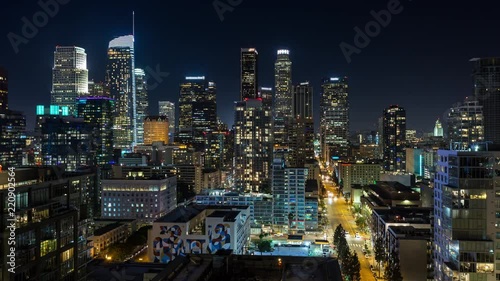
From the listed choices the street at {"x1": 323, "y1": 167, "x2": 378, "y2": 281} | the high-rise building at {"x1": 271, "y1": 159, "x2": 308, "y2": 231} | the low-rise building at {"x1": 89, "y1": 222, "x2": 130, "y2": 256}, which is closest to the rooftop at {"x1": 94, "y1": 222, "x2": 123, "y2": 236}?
the low-rise building at {"x1": 89, "y1": 222, "x2": 130, "y2": 256}

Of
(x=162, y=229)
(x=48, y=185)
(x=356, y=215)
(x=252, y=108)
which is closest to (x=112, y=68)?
(x=252, y=108)

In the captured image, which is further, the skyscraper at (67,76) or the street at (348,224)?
the skyscraper at (67,76)

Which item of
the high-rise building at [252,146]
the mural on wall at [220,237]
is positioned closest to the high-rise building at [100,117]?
the high-rise building at [252,146]

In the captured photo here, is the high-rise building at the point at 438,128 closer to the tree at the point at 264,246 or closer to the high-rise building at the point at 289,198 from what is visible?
the high-rise building at the point at 289,198

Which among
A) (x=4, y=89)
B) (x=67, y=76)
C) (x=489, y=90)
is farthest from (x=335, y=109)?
(x=4, y=89)

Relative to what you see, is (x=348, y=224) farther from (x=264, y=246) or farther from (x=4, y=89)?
(x=4, y=89)

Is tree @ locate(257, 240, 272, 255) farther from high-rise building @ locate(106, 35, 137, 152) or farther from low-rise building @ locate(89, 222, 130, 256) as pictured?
high-rise building @ locate(106, 35, 137, 152)
